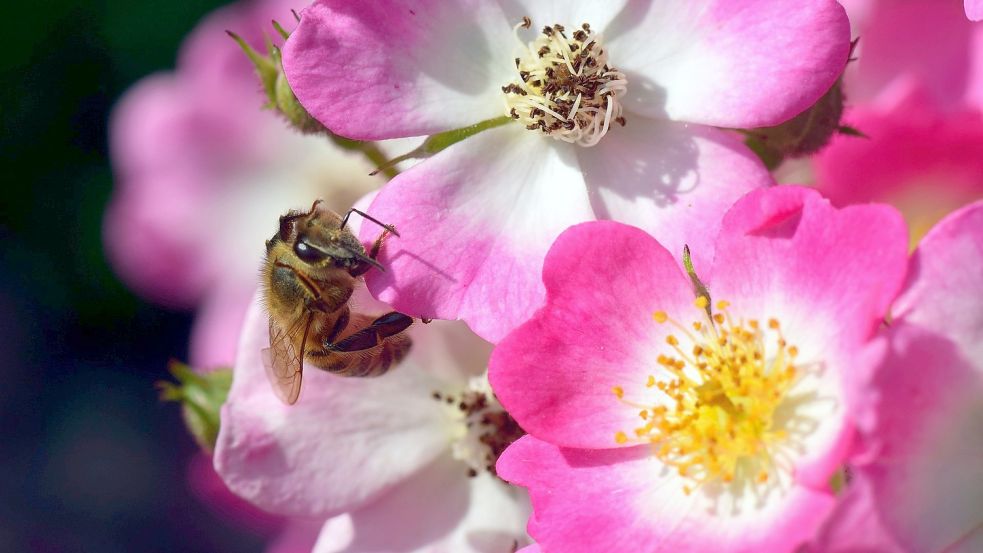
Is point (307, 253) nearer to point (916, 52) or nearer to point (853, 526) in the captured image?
point (853, 526)

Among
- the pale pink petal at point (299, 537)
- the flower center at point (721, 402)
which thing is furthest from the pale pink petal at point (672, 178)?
the pale pink petal at point (299, 537)

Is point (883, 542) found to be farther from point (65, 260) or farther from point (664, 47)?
point (65, 260)

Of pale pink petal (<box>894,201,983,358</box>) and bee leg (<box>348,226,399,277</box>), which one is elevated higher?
bee leg (<box>348,226,399,277</box>)

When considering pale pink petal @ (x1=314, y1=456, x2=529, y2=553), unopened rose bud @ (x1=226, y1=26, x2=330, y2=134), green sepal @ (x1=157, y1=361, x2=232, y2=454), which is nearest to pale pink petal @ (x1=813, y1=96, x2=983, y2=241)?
pale pink petal @ (x1=314, y1=456, x2=529, y2=553)

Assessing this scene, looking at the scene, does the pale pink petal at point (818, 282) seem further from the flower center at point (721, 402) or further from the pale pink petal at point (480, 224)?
the pale pink petal at point (480, 224)

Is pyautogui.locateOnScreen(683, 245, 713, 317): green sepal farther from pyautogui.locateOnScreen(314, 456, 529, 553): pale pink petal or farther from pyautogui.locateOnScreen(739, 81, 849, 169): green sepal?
pyautogui.locateOnScreen(314, 456, 529, 553): pale pink petal

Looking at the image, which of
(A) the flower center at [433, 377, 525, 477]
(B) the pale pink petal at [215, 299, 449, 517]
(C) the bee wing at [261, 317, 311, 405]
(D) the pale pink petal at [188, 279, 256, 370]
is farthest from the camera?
(D) the pale pink petal at [188, 279, 256, 370]

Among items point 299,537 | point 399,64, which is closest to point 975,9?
point 399,64

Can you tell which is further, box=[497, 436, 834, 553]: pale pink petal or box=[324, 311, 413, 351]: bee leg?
box=[324, 311, 413, 351]: bee leg
